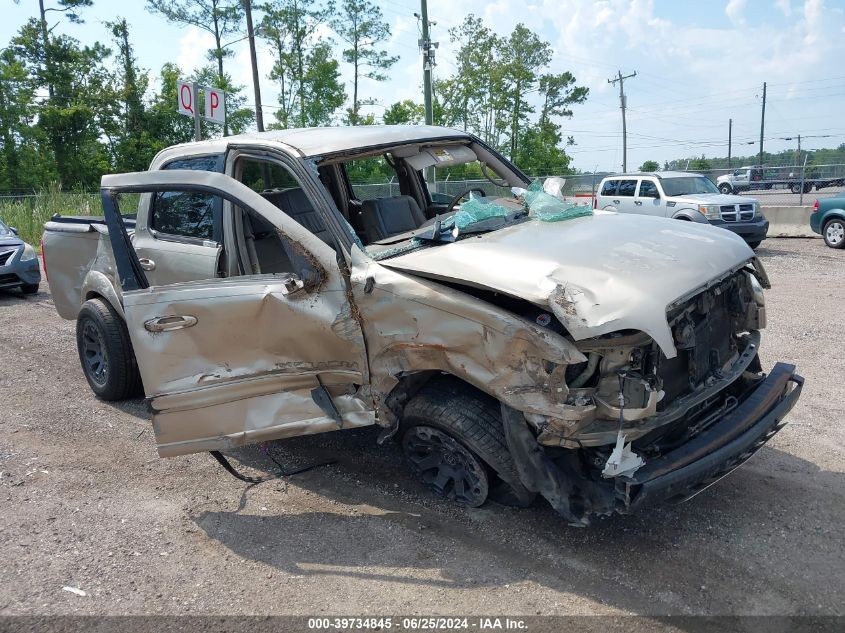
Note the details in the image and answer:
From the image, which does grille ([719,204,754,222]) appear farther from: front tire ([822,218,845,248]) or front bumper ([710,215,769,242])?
front tire ([822,218,845,248])

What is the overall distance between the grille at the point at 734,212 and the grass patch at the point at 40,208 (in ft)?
48.6

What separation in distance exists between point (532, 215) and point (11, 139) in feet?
127

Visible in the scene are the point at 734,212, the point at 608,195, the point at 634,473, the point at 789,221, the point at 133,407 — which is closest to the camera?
the point at 634,473

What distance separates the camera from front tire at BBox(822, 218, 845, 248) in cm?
1364

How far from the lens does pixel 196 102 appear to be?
32.1 feet

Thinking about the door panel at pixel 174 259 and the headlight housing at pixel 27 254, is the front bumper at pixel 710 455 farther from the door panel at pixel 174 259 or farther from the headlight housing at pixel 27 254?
the headlight housing at pixel 27 254

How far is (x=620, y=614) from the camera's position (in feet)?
9.34

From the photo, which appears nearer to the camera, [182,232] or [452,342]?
[452,342]

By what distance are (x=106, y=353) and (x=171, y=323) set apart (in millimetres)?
2096

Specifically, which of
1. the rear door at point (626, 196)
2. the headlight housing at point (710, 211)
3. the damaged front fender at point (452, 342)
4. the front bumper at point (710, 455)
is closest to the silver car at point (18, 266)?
the damaged front fender at point (452, 342)

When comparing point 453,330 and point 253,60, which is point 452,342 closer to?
point 453,330

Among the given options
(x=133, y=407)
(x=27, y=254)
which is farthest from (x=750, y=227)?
(x=27, y=254)

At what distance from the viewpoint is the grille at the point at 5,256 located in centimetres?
1036

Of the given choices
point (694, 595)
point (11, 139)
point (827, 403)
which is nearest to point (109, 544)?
point (694, 595)
